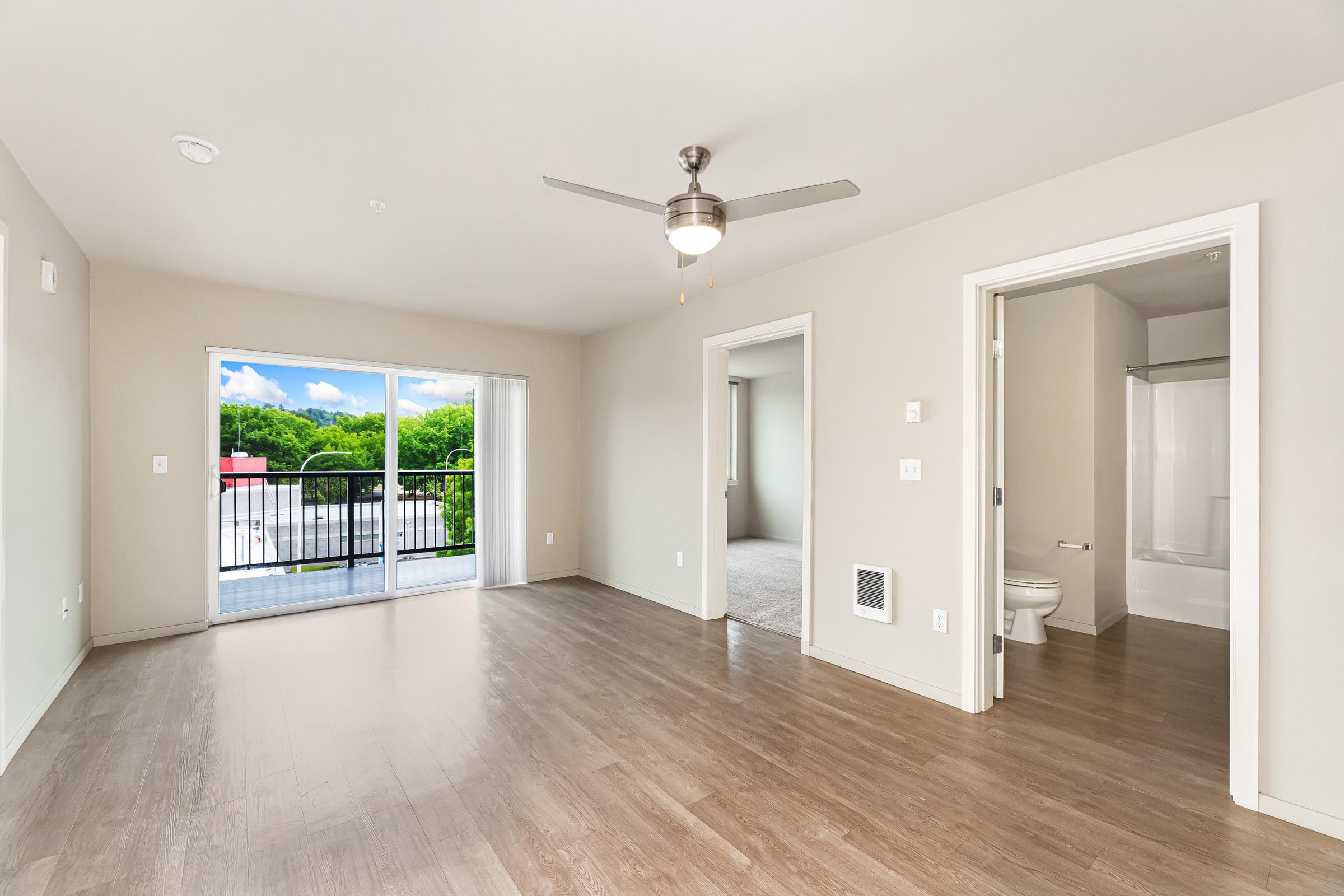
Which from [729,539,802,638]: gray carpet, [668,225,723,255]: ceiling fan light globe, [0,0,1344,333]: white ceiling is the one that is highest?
[0,0,1344,333]: white ceiling

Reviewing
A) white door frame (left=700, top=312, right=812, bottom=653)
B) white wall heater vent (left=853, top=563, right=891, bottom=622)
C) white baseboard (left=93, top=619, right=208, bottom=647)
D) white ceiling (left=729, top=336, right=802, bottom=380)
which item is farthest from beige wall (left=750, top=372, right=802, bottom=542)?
white baseboard (left=93, top=619, right=208, bottom=647)

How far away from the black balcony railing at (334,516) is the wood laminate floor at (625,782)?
57.8 inches

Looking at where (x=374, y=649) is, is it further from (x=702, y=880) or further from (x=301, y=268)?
(x=702, y=880)

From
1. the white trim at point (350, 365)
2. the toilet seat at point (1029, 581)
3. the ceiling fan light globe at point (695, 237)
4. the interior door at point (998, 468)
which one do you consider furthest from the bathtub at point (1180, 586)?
the white trim at point (350, 365)

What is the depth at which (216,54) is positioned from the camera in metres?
1.81

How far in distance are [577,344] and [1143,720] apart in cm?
526

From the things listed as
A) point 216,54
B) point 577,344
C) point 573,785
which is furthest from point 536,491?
point 216,54

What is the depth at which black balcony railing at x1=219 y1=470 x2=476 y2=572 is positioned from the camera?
5.05 m

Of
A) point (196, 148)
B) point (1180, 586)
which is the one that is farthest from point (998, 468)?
point (196, 148)

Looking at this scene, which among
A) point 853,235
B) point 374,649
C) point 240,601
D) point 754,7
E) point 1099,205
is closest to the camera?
point 754,7

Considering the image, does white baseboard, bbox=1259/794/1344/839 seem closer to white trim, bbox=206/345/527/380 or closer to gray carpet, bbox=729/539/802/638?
gray carpet, bbox=729/539/802/638

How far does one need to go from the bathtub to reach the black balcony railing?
5829mm

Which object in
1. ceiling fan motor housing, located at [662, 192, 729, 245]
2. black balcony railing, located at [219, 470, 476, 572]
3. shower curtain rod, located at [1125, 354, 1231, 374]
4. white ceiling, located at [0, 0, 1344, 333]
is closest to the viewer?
white ceiling, located at [0, 0, 1344, 333]

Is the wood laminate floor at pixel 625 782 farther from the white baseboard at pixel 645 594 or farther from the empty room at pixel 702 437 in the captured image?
the white baseboard at pixel 645 594
